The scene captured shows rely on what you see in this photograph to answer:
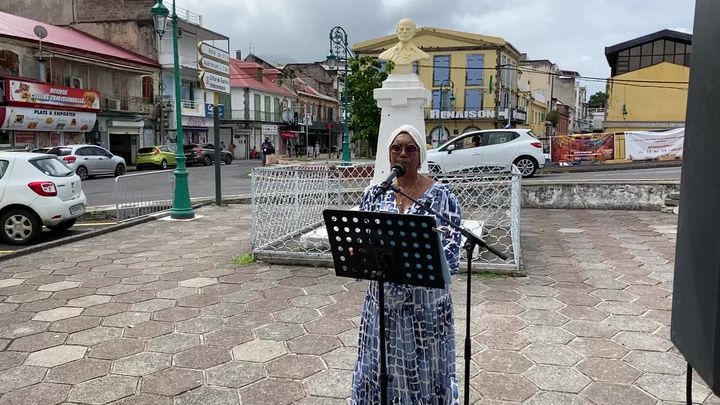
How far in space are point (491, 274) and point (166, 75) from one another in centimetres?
2921

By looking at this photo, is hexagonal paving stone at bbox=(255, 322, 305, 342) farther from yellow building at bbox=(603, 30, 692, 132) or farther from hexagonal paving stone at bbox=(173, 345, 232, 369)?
yellow building at bbox=(603, 30, 692, 132)

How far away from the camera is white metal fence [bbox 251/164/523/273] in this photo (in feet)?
18.6

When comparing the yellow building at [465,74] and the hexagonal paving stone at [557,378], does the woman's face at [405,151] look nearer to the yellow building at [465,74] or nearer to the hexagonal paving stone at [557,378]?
the hexagonal paving stone at [557,378]

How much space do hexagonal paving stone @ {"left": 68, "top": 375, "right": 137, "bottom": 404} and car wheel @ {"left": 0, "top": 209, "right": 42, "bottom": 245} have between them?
500 centimetres

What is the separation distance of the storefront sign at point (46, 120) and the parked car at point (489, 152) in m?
15.8

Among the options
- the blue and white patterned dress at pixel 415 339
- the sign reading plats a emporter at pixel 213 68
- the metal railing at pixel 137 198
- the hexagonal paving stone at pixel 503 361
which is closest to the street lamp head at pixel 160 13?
the sign reading plats a emporter at pixel 213 68

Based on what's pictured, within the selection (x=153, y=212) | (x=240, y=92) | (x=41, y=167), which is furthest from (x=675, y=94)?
(x=41, y=167)

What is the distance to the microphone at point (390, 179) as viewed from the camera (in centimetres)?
202

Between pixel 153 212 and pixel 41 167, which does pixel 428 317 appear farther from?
pixel 153 212

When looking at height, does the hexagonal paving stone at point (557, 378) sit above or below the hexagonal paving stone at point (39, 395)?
above

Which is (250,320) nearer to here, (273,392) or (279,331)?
(279,331)

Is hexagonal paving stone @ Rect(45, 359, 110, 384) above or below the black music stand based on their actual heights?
below

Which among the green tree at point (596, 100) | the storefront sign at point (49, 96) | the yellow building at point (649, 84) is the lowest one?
the storefront sign at point (49, 96)

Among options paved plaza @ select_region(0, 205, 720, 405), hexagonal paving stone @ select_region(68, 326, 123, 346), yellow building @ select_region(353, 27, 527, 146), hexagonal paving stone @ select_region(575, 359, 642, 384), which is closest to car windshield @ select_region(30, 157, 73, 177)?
paved plaza @ select_region(0, 205, 720, 405)
